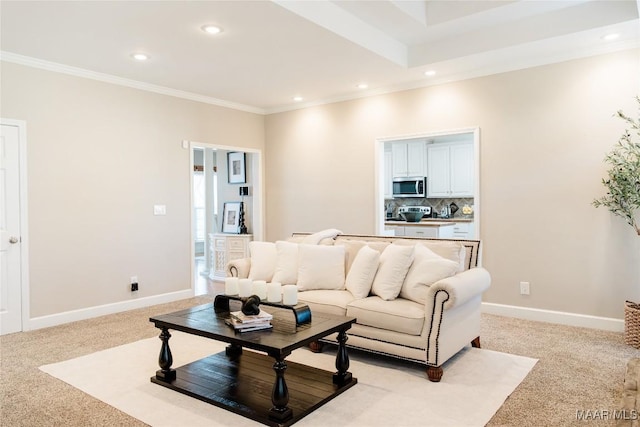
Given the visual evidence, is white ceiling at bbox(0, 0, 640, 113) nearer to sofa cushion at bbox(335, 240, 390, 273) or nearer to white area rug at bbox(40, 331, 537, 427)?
sofa cushion at bbox(335, 240, 390, 273)

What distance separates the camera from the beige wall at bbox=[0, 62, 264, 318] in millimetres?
4359

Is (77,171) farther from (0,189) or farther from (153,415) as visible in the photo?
(153,415)

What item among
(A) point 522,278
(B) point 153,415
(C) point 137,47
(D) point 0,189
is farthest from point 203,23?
(A) point 522,278

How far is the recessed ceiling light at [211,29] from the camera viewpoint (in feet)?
11.6

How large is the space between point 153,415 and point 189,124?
162 inches

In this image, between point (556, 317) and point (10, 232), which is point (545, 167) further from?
point (10, 232)

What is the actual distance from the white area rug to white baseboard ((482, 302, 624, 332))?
51.9 inches

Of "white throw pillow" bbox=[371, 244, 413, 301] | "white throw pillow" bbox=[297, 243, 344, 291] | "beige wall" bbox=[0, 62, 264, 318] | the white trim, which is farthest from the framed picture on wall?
"white throw pillow" bbox=[371, 244, 413, 301]

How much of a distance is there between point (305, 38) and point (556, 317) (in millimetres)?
3667

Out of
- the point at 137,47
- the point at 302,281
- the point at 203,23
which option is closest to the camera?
the point at 203,23

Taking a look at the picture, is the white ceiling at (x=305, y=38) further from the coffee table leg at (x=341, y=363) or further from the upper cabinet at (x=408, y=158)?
the upper cabinet at (x=408, y=158)

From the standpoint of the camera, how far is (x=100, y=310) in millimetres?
4828

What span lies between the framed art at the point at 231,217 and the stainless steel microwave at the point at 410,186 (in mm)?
2926

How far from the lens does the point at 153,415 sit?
249 cm
